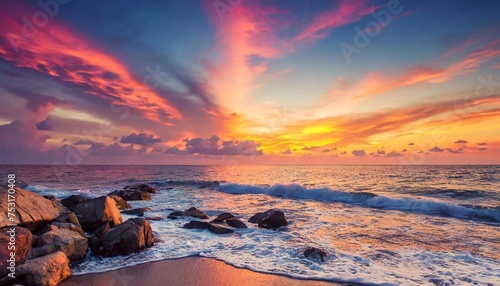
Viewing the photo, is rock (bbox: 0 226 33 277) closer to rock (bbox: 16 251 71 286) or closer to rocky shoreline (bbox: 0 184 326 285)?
rocky shoreline (bbox: 0 184 326 285)

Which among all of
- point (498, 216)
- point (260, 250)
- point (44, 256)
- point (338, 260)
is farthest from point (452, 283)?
point (498, 216)

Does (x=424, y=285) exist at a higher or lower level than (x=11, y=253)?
lower

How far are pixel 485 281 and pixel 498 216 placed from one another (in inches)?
604

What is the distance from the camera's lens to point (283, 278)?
330 inches

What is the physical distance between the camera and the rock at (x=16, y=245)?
7266 millimetres

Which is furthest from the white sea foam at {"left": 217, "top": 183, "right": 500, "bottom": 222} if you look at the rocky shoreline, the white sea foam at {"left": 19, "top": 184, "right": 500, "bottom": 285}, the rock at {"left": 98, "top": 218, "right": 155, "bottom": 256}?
the rock at {"left": 98, "top": 218, "right": 155, "bottom": 256}

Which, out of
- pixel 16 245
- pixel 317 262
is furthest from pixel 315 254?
pixel 16 245

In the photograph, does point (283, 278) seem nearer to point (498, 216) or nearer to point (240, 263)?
point (240, 263)

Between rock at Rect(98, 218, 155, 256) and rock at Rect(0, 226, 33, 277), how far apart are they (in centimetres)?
257

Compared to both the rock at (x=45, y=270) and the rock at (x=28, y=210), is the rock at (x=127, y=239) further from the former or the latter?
the rock at (x=28, y=210)

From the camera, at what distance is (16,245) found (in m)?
7.82

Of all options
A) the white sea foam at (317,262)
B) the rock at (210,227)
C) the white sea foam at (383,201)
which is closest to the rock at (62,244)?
the white sea foam at (317,262)

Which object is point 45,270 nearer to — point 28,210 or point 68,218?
point 28,210

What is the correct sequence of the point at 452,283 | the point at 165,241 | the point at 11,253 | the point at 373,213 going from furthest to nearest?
1. the point at 373,213
2. the point at 165,241
3. the point at 452,283
4. the point at 11,253
